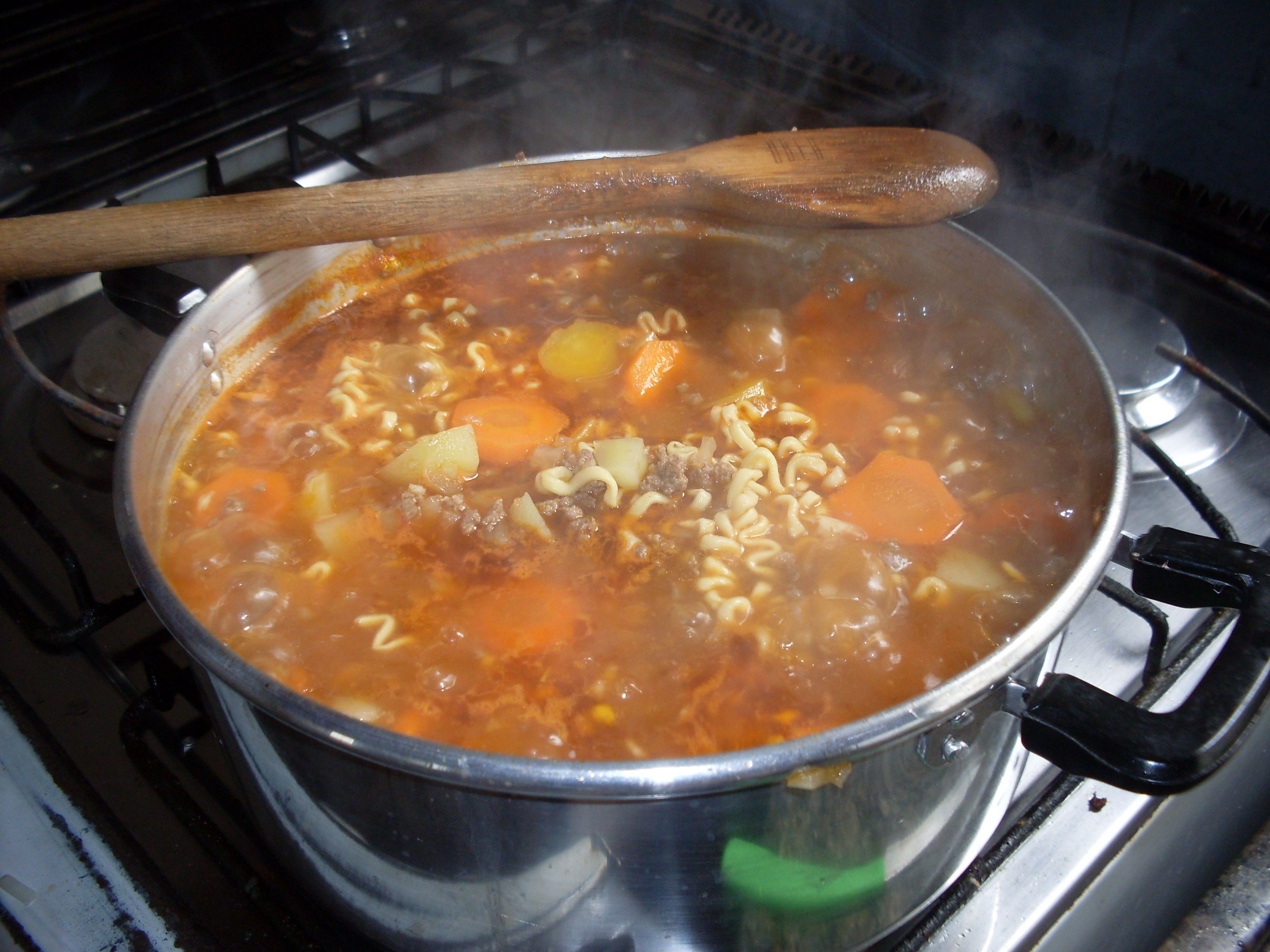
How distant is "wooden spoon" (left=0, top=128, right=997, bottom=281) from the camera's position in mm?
2295

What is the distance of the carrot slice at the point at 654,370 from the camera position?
2926 millimetres

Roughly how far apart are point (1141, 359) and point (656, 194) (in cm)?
171

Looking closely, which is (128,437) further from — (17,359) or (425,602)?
(17,359)

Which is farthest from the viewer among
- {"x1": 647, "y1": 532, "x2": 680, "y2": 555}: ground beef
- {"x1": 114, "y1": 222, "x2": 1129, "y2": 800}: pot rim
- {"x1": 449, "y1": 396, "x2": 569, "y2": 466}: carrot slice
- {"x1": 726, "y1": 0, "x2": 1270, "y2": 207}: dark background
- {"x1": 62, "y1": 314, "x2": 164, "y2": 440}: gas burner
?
{"x1": 726, "y1": 0, "x2": 1270, "y2": 207}: dark background

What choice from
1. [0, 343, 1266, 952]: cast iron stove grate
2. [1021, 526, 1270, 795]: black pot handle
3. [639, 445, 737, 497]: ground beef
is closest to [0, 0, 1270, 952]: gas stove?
[0, 343, 1266, 952]: cast iron stove grate

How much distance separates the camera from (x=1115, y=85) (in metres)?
3.45

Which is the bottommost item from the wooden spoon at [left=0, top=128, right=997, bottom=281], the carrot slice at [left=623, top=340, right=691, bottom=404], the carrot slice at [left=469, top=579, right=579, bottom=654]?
the carrot slice at [left=469, top=579, right=579, bottom=654]

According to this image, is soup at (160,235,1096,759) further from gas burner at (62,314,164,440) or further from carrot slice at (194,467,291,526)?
gas burner at (62,314,164,440)

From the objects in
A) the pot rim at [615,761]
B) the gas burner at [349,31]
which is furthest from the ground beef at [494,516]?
the gas burner at [349,31]

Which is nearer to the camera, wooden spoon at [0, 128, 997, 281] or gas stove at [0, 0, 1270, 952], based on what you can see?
gas stove at [0, 0, 1270, 952]

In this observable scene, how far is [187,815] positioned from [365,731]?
3.64 ft

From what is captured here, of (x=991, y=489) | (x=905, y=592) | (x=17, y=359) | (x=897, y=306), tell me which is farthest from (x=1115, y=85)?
(x=17, y=359)

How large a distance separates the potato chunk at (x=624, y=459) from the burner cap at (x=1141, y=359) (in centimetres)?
154

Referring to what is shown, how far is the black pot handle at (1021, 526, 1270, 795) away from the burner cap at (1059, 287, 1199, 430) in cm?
137
